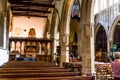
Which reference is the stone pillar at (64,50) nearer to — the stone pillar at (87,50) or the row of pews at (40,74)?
the stone pillar at (87,50)

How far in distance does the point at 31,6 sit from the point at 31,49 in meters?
6.06

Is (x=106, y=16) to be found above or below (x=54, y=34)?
above

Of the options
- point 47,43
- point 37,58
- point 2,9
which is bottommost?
point 37,58

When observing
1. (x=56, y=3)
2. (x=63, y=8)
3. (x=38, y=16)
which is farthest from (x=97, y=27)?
(x=63, y=8)

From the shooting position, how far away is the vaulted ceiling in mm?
18016

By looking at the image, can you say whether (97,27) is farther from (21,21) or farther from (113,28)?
(21,21)

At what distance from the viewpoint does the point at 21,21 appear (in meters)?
26.6

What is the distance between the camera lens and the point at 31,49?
25.2 meters

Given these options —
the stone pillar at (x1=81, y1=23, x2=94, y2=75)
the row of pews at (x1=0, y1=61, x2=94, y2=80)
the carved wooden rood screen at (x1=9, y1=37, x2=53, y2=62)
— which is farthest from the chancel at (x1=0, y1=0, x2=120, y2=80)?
the row of pews at (x1=0, y1=61, x2=94, y2=80)

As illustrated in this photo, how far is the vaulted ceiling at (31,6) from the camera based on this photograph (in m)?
18.0

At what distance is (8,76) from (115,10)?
832 inches

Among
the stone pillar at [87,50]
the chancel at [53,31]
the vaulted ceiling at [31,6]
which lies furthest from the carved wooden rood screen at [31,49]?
the stone pillar at [87,50]

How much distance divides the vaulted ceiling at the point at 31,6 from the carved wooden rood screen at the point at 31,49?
268cm

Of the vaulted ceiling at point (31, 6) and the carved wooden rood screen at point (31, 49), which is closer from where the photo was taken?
the vaulted ceiling at point (31, 6)
